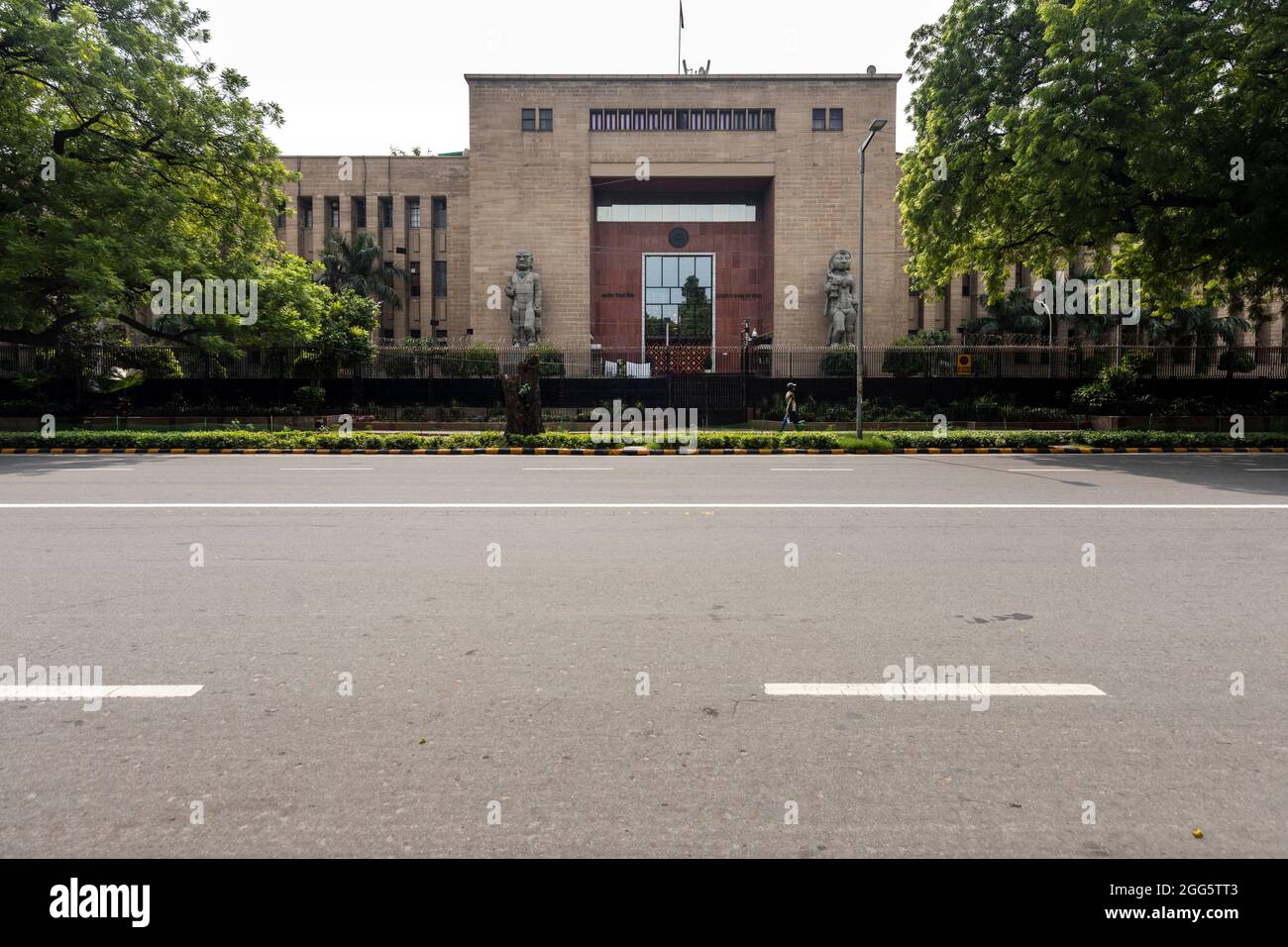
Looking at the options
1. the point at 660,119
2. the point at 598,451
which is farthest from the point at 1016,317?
the point at 598,451

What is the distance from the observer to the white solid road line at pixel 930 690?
383 cm

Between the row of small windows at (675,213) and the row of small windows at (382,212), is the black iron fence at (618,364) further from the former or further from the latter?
the row of small windows at (382,212)

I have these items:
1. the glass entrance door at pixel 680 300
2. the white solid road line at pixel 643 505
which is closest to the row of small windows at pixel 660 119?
the glass entrance door at pixel 680 300

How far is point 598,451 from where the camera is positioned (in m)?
19.8

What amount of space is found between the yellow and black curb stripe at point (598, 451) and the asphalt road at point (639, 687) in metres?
10.9

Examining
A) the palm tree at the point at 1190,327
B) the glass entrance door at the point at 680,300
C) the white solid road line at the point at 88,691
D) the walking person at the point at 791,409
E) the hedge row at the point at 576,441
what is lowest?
the white solid road line at the point at 88,691

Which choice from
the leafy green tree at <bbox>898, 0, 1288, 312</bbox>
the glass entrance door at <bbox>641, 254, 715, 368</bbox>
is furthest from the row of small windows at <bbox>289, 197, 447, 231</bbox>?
the leafy green tree at <bbox>898, 0, 1288, 312</bbox>

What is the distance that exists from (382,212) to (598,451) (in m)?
35.5

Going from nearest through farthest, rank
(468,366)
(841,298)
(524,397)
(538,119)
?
(524,397), (468,366), (841,298), (538,119)

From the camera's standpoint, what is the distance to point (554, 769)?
306 cm

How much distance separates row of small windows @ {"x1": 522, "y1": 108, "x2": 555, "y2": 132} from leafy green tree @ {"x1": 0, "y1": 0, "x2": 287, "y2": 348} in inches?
751

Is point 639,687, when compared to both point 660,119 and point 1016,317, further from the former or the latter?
point 1016,317
